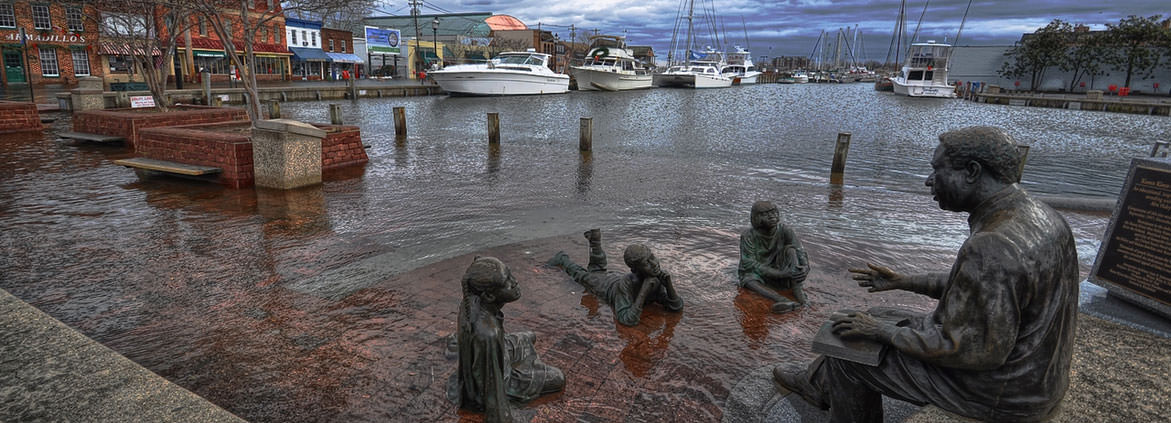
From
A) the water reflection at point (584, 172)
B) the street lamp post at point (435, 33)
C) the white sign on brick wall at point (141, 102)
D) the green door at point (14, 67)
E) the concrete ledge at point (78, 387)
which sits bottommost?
the water reflection at point (584, 172)

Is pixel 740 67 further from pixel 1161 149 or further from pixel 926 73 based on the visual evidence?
pixel 1161 149

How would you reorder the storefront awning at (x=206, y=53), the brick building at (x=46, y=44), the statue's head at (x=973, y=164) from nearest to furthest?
the statue's head at (x=973, y=164) → the brick building at (x=46, y=44) → the storefront awning at (x=206, y=53)

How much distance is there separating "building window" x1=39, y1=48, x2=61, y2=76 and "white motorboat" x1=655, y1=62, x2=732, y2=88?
166 feet

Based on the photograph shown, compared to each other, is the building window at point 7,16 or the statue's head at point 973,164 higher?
the building window at point 7,16

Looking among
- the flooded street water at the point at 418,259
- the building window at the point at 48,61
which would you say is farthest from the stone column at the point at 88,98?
the building window at the point at 48,61

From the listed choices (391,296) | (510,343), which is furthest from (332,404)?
(391,296)

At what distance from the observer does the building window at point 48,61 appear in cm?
3519

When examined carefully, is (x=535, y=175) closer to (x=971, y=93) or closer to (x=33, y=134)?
(x=33, y=134)

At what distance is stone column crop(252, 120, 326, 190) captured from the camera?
31.5ft

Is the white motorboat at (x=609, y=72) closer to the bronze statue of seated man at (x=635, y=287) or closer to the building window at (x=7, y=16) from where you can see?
the building window at (x=7, y=16)

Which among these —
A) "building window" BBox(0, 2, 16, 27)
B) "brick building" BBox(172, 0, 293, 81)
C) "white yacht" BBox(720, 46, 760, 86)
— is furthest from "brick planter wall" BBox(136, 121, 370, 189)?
"white yacht" BBox(720, 46, 760, 86)

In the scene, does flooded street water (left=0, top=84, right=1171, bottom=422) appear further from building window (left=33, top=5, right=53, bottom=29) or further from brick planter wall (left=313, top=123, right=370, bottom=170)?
building window (left=33, top=5, right=53, bottom=29)

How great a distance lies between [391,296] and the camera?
547cm

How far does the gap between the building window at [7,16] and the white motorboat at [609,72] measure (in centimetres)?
→ 3634
